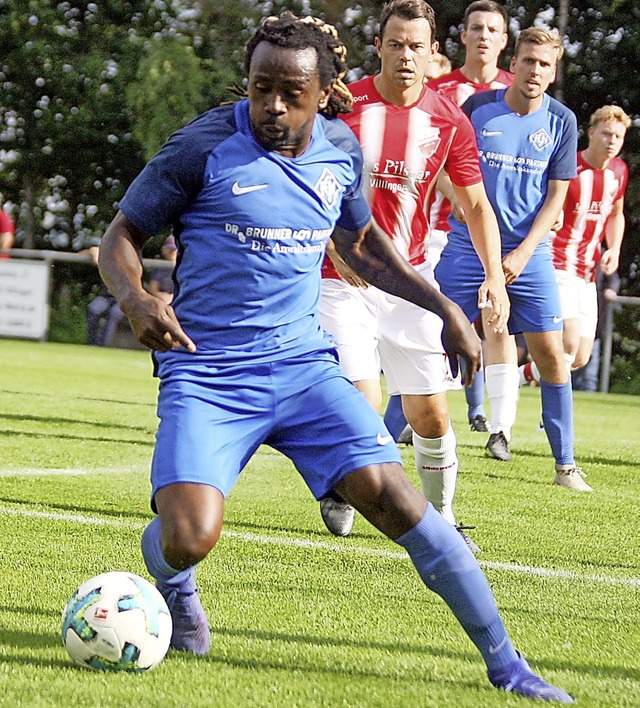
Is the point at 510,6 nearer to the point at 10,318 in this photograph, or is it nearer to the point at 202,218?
the point at 10,318

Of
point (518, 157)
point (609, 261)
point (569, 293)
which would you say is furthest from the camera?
point (609, 261)

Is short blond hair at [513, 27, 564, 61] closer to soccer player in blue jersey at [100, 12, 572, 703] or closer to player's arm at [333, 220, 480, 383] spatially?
player's arm at [333, 220, 480, 383]

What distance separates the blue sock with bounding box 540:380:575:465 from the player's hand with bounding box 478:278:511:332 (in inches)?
85.8

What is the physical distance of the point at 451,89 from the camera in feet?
24.9

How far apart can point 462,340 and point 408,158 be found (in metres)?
2.02

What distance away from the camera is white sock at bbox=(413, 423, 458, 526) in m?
5.39

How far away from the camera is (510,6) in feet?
88.5

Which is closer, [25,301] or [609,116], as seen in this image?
[609,116]

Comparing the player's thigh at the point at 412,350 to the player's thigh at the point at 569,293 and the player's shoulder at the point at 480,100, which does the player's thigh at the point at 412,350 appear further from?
the player's thigh at the point at 569,293

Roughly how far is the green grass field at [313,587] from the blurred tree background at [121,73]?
62.8 ft

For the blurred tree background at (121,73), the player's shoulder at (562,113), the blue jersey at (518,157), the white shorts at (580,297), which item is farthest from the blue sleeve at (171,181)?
the blurred tree background at (121,73)

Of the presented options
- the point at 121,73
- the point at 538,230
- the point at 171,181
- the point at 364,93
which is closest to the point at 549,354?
the point at 538,230

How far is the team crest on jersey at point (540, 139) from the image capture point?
7.28 metres

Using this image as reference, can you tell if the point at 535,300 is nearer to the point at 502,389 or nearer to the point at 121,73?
the point at 502,389
